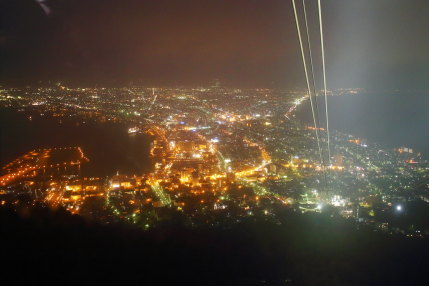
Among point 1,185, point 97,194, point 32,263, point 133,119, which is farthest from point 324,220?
point 133,119

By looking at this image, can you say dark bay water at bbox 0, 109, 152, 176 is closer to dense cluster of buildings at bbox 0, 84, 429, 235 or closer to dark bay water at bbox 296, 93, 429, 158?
dense cluster of buildings at bbox 0, 84, 429, 235

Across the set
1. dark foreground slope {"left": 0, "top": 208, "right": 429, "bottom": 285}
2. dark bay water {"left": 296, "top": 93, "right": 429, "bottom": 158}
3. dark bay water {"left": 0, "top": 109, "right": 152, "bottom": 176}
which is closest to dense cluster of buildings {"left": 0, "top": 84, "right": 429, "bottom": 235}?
dark bay water {"left": 0, "top": 109, "right": 152, "bottom": 176}

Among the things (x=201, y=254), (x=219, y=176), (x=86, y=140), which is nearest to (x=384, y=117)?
(x=219, y=176)

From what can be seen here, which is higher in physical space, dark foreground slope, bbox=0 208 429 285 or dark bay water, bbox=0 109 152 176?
dark bay water, bbox=0 109 152 176

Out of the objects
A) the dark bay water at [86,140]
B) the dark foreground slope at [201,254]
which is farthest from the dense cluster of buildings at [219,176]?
the dark foreground slope at [201,254]

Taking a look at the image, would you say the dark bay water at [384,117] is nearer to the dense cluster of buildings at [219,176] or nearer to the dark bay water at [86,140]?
the dense cluster of buildings at [219,176]

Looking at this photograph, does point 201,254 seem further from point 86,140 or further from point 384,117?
point 384,117
